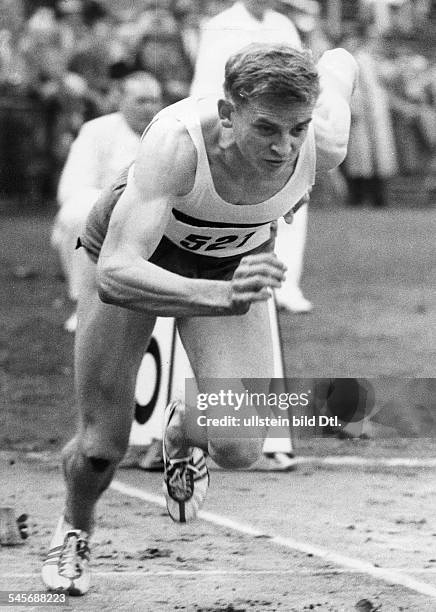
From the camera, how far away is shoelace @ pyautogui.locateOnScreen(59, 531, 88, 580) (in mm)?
2951

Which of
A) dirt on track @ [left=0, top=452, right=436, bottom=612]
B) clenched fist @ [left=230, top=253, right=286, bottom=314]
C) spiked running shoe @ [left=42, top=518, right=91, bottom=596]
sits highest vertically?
clenched fist @ [left=230, top=253, right=286, bottom=314]

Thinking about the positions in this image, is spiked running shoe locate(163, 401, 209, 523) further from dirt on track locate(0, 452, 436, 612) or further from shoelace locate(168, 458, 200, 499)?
dirt on track locate(0, 452, 436, 612)

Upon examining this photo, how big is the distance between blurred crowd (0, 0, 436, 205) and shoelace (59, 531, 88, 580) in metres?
1.95

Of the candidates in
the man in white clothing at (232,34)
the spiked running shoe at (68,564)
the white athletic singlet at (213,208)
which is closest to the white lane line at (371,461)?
the man in white clothing at (232,34)

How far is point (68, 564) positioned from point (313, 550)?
66 cm

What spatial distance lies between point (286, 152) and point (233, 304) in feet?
1.18

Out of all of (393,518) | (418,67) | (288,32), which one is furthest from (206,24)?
(393,518)

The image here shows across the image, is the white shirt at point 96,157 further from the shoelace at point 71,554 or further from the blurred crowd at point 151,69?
the shoelace at point 71,554

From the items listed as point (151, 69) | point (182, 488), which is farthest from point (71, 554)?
point (151, 69)

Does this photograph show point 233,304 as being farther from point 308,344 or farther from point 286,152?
point 308,344

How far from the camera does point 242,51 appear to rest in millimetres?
2576

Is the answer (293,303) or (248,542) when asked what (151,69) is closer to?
(293,303)

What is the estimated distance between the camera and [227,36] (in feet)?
13.9

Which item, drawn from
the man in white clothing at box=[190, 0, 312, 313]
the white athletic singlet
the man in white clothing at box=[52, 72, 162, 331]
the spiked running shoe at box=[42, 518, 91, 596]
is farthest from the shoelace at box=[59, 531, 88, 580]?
the man in white clothing at box=[52, 72, 162, 331]
